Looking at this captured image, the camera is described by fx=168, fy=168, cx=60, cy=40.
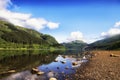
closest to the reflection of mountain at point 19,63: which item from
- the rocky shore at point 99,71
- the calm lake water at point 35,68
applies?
the calm lake water at point 35,68

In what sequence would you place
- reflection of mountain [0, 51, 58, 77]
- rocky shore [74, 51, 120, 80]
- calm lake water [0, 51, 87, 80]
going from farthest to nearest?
reflection of mountain [0, 51, 58, 77], calm lake water [0, 51, 87, 80], rocky shore [74, 51, 120, 80]

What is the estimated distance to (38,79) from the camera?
32094mm

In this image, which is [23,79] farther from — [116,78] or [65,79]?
[116,78]

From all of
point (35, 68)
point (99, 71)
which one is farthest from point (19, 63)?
point (99, 71)

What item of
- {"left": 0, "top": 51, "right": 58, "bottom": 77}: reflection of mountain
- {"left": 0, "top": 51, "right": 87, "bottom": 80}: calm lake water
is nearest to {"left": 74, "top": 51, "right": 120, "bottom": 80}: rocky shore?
{"left": 0, "top": 51, "right": 87, "bottom": 80}: calm lake water

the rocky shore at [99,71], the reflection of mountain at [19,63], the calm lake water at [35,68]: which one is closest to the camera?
the rocky shore at [99,71]

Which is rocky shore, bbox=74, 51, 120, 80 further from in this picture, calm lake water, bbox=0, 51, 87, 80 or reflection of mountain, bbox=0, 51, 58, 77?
reflection of mountain, bbox=0, 51, 58, 77

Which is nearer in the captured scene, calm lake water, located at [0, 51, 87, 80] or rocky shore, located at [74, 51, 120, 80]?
rocky shore, located at [74, 51, 120, 80]

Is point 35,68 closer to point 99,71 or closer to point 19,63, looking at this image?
point 19,63

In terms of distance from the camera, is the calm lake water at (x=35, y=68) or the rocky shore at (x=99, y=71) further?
the calm lake water at (x=35, y=68)

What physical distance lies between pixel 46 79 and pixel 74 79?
17.8ft

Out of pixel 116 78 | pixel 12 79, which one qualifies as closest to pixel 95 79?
pixel 116 78

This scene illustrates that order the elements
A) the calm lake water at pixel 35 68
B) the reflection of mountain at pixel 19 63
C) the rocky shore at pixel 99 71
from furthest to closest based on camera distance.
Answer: the reflection of mountain at pixel 19 63 → the calm lake water at pixel 35 68 → the rocky shore at pixel 99 71

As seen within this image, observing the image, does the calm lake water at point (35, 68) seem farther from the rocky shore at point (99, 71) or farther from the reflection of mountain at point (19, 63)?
the rocky shore at point (99, 71)
